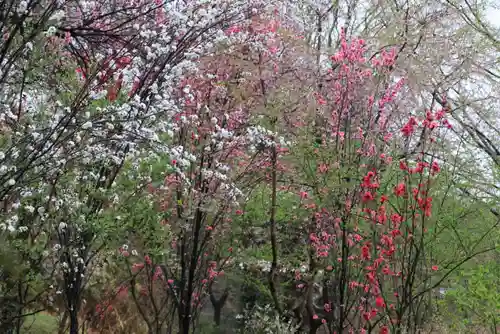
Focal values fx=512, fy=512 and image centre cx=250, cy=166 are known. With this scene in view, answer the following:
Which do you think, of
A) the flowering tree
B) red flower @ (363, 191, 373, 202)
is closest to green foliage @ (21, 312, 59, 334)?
the flowering tree

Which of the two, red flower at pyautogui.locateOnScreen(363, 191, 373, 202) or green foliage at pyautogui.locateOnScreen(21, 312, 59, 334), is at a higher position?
red flower at pyautogui.locateOnScreen(363, 191, 373, 202)

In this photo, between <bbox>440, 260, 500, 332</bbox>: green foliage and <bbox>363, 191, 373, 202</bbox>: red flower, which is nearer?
<bbox>363, 191, 373, 202</bbox>: red flower

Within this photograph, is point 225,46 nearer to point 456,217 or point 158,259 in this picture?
point 158,259

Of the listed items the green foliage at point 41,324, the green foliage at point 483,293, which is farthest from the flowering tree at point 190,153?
the green foliage at point 41,324

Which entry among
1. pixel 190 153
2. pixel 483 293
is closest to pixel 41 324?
pixel 190 153

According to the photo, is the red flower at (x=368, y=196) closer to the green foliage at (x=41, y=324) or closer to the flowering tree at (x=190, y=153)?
the flowering tree at (x=190, y=153)

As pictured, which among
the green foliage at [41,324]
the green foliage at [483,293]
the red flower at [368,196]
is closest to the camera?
the red flower at [368,196]

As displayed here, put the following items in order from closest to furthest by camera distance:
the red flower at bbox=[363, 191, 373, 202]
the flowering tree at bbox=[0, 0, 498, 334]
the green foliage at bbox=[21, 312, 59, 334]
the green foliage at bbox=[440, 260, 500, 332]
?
1. the flowering tree at bbox=[0, 0, 498, 334]
2. the red flower at bbox=[363, 191, 373, 202]
3. the green foliage at bbox=[440, 260, 500, 332]
4. the green foliage at bbox=[21, 312, 59, 334]

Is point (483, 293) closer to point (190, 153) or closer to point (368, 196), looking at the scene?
point (368, 196)

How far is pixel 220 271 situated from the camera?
10922 mm

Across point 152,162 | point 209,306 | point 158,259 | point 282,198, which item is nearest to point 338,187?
point 152,162

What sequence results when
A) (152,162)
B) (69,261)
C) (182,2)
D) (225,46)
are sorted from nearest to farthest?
(182,2) → (69,261) → (152,162) → (225,46)

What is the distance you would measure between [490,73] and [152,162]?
5412 mm

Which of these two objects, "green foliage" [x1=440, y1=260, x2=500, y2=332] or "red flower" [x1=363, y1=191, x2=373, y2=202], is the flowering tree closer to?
"red flower" [x1=363, y1=191, x2=373, y2=202]
